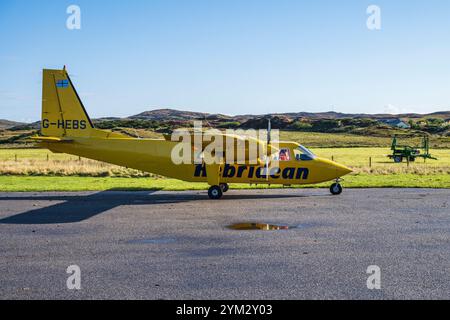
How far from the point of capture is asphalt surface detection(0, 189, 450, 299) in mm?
8805

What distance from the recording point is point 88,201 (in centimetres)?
2075

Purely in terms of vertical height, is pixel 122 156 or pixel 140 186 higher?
pixel 122 156

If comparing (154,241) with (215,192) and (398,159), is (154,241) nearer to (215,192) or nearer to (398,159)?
(215,192)

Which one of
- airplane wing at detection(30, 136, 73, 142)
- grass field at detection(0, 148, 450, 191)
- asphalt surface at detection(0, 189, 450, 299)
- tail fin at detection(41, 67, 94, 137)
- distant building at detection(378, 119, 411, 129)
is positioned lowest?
asphalt surface at detection(0, 189, 450, 299)

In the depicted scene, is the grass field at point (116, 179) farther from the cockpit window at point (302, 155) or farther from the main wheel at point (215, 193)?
the cockpit window at point (302, 155)

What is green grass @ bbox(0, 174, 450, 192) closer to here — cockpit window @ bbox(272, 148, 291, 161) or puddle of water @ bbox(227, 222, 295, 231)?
cockpit window @ bbox(272, 148, 291, 161)

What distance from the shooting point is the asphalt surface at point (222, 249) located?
8.80 metres

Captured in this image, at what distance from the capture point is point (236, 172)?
22.7m

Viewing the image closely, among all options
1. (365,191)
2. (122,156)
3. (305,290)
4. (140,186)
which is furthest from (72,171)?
(305,290)

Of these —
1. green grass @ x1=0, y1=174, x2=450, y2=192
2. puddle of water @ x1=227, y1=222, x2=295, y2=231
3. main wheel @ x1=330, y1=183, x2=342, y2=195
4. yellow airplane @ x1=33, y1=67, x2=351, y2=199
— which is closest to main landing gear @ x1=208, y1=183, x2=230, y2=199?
yellow airplane @ x1=33, y1=67, x2=351, y2=199

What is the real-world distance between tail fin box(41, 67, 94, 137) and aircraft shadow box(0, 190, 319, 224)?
3044 mm

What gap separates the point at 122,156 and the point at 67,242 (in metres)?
10.5
